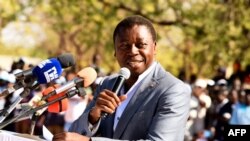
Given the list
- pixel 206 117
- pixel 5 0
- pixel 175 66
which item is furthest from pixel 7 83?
pixel 175 66

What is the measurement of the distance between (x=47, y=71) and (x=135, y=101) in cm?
51

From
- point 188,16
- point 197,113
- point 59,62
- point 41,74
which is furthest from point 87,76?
point 188,16

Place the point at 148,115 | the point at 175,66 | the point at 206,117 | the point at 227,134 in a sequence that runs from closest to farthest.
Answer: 1. the point at 148,115
2. the point at 227,134
3. the point at 206,117
4. the point at 175,66

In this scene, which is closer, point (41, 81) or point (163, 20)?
point (41, 81)

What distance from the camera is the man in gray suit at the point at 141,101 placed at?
13.3 feet

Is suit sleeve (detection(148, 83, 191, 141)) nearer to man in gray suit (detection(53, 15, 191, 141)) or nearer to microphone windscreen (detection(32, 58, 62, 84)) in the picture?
man in gray suit (detection(53, 15, 191, 141))

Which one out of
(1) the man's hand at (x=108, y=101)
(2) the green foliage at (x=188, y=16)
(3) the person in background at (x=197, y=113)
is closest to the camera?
(1) the man's hand at (x=108, y=101)

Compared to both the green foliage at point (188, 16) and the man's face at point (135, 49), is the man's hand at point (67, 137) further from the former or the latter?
the green foliage at point (188, 16)

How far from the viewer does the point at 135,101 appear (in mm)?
4223

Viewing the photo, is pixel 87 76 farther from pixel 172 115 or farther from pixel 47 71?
pixel 172 115

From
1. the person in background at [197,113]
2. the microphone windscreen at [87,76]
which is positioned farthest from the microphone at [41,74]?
the person in background at [197,113]

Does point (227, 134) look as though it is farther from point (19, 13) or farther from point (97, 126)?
point (19, 13)

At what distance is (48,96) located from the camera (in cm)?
415

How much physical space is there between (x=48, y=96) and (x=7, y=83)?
8.19 metres
